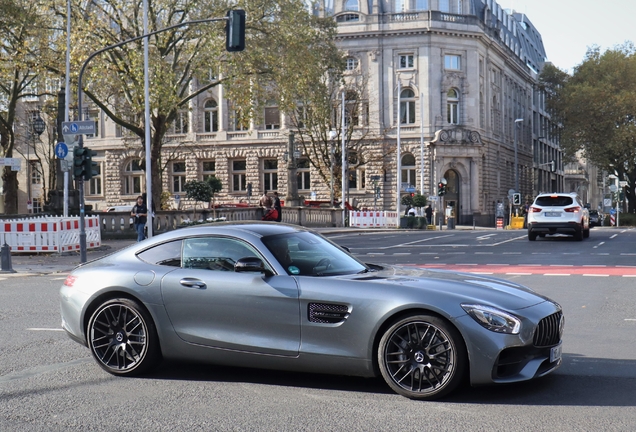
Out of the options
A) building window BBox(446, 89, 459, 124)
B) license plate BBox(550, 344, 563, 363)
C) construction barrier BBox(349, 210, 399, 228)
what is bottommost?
construction barrier BBox(349, 210, 399, 228)

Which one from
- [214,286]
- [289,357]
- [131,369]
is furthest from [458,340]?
[131,369]

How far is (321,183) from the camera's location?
223ft

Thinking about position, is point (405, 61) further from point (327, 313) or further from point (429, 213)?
point (327, 313)

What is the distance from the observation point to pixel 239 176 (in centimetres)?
7081

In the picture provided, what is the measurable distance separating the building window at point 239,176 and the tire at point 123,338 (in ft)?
207

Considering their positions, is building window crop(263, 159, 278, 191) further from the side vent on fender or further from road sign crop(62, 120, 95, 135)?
the side vent on fender

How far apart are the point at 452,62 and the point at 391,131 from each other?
714 cm

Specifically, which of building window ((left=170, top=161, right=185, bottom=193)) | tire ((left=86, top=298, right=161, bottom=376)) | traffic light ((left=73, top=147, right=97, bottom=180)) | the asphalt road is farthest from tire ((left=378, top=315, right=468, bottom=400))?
building window ((left=170, top=161, right=185, bottom=193))

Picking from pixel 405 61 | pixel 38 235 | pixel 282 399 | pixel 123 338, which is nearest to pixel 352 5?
pixel 405 61

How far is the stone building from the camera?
66000 millimetres

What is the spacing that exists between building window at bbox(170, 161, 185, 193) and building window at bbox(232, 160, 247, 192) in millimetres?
4233

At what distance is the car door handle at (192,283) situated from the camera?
6980 millimetres

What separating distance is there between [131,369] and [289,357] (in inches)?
56.0

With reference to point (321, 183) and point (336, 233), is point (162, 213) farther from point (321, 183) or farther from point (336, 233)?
point (321, 183)
